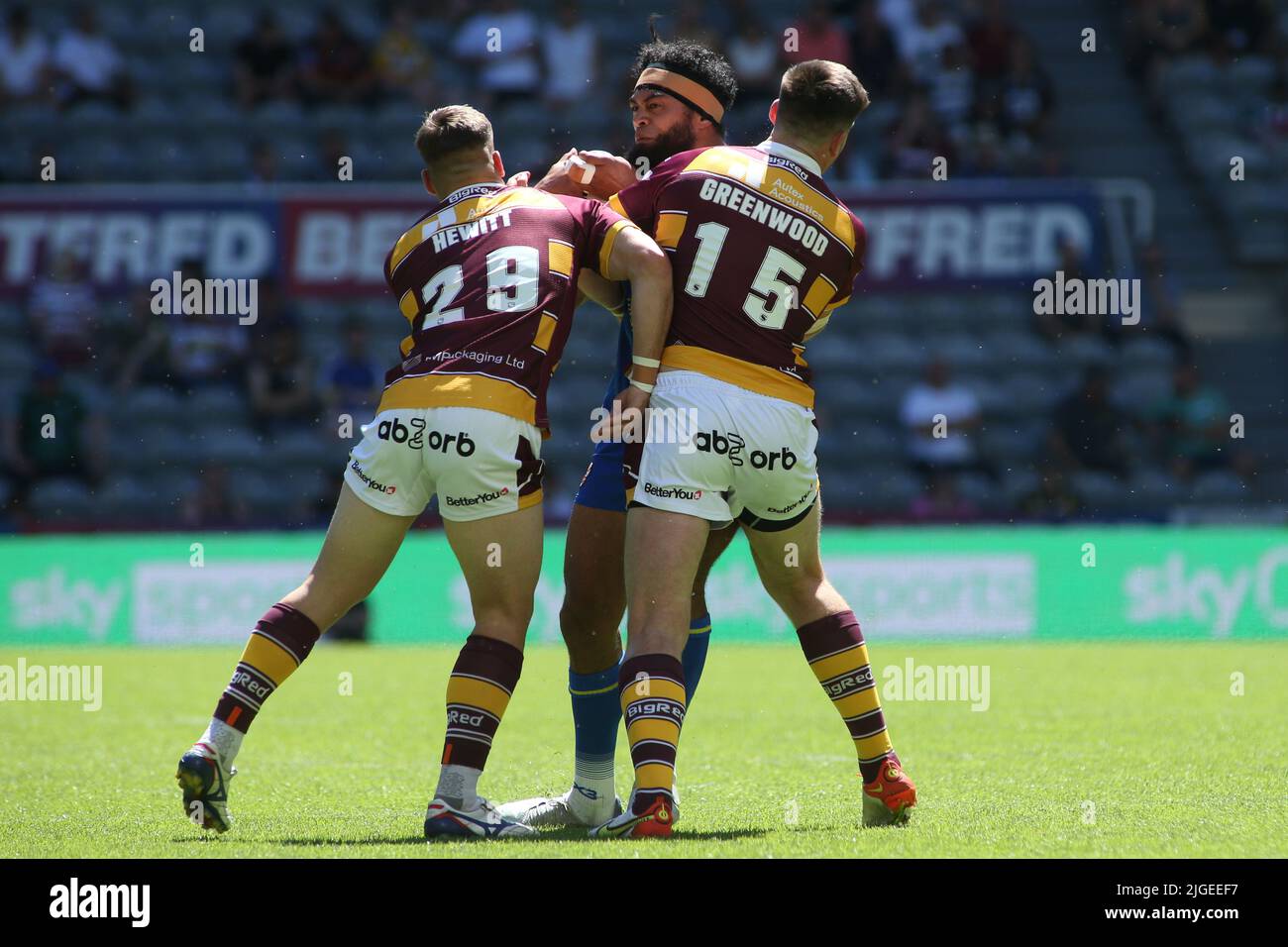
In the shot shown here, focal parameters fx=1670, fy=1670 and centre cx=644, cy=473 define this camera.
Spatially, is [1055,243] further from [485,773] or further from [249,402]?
[485,773]

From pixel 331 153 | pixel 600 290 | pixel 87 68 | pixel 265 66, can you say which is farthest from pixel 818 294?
pixel 87 68

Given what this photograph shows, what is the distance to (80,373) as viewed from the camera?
14680 millimetres

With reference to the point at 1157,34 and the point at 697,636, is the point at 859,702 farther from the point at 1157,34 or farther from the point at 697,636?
the point at 1157,34

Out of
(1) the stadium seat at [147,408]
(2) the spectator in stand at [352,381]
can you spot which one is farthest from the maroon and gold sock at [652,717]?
(1) the stadium seat at [147,408]

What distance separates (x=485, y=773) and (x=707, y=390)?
81.5 inches

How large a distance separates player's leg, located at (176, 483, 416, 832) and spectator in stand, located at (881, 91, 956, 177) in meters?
11.5

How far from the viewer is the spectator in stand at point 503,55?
16156mm

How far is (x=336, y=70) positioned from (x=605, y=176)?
38.5ft

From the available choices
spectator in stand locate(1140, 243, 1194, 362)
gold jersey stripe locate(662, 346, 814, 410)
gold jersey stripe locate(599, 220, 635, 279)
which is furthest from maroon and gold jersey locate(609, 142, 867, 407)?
spectator in stand locate(1140, 243, 1194, 362)

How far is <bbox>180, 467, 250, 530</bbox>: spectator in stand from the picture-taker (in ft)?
44.2

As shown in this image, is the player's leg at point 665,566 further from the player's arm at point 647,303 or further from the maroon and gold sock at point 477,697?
the maroon and gold sock at point 477,697

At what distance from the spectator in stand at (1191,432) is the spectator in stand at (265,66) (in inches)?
349

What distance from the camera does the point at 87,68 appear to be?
16.6m
